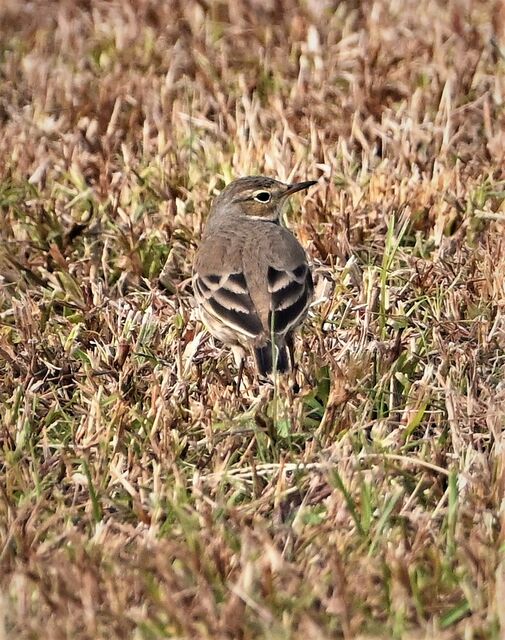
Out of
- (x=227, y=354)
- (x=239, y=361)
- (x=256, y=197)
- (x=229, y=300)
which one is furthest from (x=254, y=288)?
(x=256, y=197)

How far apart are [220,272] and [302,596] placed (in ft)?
6.82

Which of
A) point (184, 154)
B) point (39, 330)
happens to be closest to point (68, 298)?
point (39, 330)

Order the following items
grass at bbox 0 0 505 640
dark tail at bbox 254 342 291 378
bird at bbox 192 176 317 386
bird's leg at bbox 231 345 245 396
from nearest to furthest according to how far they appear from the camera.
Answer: grass at bbox 0 0 505 640, dark tail at bbox 254 342 291 378, bird at bbox 192 176 317 386, bird's leg at bbox 231 345 245 396

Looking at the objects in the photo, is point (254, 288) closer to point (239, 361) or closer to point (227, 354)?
point (239, 361)

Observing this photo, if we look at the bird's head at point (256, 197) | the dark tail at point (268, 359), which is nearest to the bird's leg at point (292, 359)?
the dark tail at point (268, 359)

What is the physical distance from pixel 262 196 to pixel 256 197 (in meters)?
0.03

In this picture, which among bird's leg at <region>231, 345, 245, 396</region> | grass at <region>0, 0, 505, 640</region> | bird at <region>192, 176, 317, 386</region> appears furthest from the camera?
bird's leg at <region>231, 345, 245, 396</region>

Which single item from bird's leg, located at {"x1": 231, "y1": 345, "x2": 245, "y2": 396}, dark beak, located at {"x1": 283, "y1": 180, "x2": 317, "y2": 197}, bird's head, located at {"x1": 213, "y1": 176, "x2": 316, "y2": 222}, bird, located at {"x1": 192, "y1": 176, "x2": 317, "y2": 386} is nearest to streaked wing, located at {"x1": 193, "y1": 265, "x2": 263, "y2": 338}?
bird, located at {"x1": 192, "y1": 176, "x2": 317, "y2": 386}

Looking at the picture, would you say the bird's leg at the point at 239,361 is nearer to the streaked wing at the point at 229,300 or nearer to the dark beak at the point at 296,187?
the streaked wing at the point at 229,300

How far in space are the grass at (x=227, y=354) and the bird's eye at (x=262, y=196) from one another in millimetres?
339

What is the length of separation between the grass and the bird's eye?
0.34m

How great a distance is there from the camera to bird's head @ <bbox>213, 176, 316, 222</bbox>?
21.9ft

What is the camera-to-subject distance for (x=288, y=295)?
5602mm

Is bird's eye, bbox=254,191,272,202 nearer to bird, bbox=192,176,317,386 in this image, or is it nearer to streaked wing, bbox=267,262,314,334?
bird, bbox=192,176,317,386
